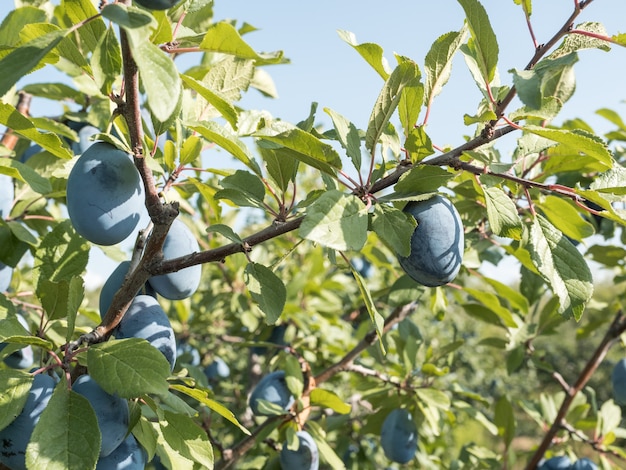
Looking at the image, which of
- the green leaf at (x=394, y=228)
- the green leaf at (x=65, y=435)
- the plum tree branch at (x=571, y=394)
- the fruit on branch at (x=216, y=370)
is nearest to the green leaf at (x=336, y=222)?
the green leaf at (x=394, y=228)

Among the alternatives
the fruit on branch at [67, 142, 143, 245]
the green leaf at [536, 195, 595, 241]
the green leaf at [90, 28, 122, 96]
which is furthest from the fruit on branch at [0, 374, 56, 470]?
the green leaf at [536, 195, 595, 241]

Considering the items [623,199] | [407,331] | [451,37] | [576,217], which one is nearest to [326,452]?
[407,331]

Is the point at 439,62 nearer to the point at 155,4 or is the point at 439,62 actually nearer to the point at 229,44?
the point at 229,44

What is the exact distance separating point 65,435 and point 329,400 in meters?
0.87

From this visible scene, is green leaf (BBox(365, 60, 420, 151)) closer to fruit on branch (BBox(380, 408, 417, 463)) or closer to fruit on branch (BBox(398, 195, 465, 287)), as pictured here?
fruit on branch (BBox(398, 195, 465, 287))

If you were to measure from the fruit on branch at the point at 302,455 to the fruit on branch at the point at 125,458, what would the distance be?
0.65m

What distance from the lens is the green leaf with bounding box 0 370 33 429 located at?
0.76 meters

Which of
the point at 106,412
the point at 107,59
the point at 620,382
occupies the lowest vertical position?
the point at 620,382

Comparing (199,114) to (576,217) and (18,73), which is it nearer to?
(18,73)

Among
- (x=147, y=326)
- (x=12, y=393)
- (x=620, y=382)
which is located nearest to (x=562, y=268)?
(x=147, y=326)

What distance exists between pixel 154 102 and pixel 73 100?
1131 millimetres

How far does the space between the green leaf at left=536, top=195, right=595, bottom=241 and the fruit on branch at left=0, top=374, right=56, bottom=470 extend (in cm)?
90

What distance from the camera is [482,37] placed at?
31.4 inches

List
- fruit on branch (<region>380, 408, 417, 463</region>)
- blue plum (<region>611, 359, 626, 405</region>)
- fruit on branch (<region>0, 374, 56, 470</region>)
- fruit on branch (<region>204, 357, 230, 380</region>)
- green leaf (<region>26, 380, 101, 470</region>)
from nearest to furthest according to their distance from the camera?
green leaf (<region>26, 380, 101, 470</region>) → fruit on branch (<region>0, 374, 56, 470</region>) → fruit on branch (<region>380, 408, 417, 463</region>) → blue plum (<region>611, 359, 626, 405</region>) → fruit on branch (<region>204, 357, 230, 380</region>)
